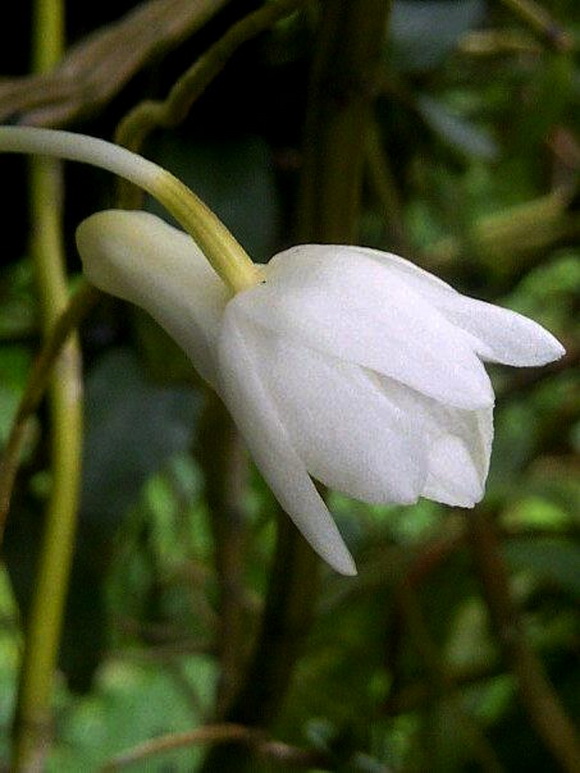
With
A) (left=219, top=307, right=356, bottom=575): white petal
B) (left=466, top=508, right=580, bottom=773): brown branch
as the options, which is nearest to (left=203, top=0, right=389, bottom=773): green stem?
(left=219, top=307, right=356, bottom=575): white petal

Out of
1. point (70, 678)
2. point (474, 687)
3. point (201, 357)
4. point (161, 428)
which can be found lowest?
point (474, 687)

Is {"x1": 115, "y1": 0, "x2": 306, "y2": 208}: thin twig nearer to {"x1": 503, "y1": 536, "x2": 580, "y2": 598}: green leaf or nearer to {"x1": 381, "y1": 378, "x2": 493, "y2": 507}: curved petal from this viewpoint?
{"x1": 381, "y1": 378, "x2": 493, "y2": 507}: curved petal

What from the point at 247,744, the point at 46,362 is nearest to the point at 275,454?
the point at 46,362

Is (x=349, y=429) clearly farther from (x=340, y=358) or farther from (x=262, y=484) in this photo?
(x=262, y=484)

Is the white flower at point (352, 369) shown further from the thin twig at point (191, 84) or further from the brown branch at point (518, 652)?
the brown branch at point (518, 652)

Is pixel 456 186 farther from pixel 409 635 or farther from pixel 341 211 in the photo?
pixel 341 211

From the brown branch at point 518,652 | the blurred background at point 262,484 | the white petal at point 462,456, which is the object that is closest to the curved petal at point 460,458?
the white petal at point 462,456

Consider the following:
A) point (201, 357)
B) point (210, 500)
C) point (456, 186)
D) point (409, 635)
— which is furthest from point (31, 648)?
point (456, 186)
